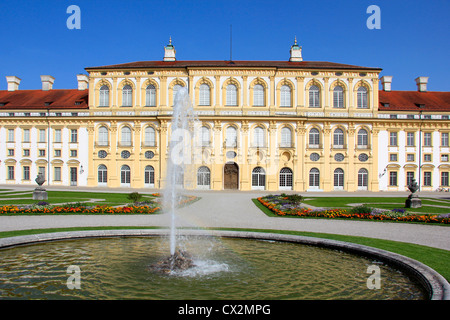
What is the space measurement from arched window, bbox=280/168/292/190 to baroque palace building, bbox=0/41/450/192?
0.40 feet

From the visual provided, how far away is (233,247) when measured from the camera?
36.1 ft

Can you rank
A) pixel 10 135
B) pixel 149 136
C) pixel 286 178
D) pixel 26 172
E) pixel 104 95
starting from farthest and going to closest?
pixel 10 135 < pixel 26 172 < pixel 104 95 < pixel 149 136 < pixel 286 178

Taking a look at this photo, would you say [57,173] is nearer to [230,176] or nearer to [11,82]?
[11,82]

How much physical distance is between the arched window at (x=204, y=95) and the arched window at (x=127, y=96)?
888 centimetres

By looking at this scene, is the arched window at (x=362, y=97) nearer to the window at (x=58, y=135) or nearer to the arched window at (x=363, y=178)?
the arched window at (x=363, y=178)

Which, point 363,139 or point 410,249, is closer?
point 410,249

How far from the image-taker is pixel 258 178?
40.7 meters

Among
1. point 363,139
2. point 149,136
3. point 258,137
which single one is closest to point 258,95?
point 258,137

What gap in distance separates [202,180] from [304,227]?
1086 inches

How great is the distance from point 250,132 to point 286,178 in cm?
710

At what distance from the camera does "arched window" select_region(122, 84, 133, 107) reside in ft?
139

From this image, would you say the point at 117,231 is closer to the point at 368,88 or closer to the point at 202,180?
the point at 202,180

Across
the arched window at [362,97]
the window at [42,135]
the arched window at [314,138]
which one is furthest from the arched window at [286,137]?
the window at [42,135]
